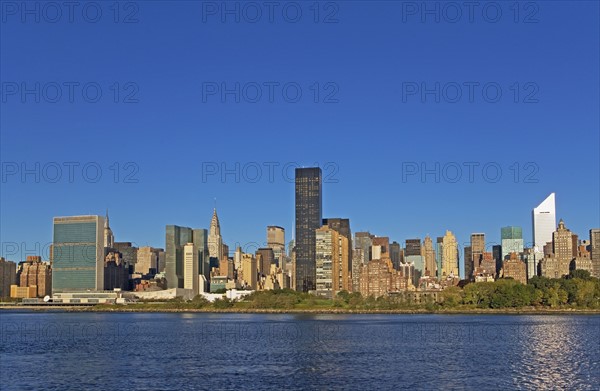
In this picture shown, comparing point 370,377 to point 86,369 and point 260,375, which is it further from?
point 86,369

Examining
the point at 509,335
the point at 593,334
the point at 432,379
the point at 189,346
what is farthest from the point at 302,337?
the point at 432,379


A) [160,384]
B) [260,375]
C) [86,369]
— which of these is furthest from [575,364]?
[86,369]

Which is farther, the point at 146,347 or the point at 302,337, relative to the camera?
the point at 302,337

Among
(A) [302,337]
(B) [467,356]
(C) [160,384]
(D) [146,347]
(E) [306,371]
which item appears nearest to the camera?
(C) [160,384]

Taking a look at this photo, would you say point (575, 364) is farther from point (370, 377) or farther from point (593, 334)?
point (593, 334)

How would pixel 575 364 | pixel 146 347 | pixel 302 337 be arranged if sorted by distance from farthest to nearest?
pixel 302 337
pixel 146 347
pixel 575 364

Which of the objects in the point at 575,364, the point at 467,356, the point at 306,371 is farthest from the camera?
the point at 467,356
